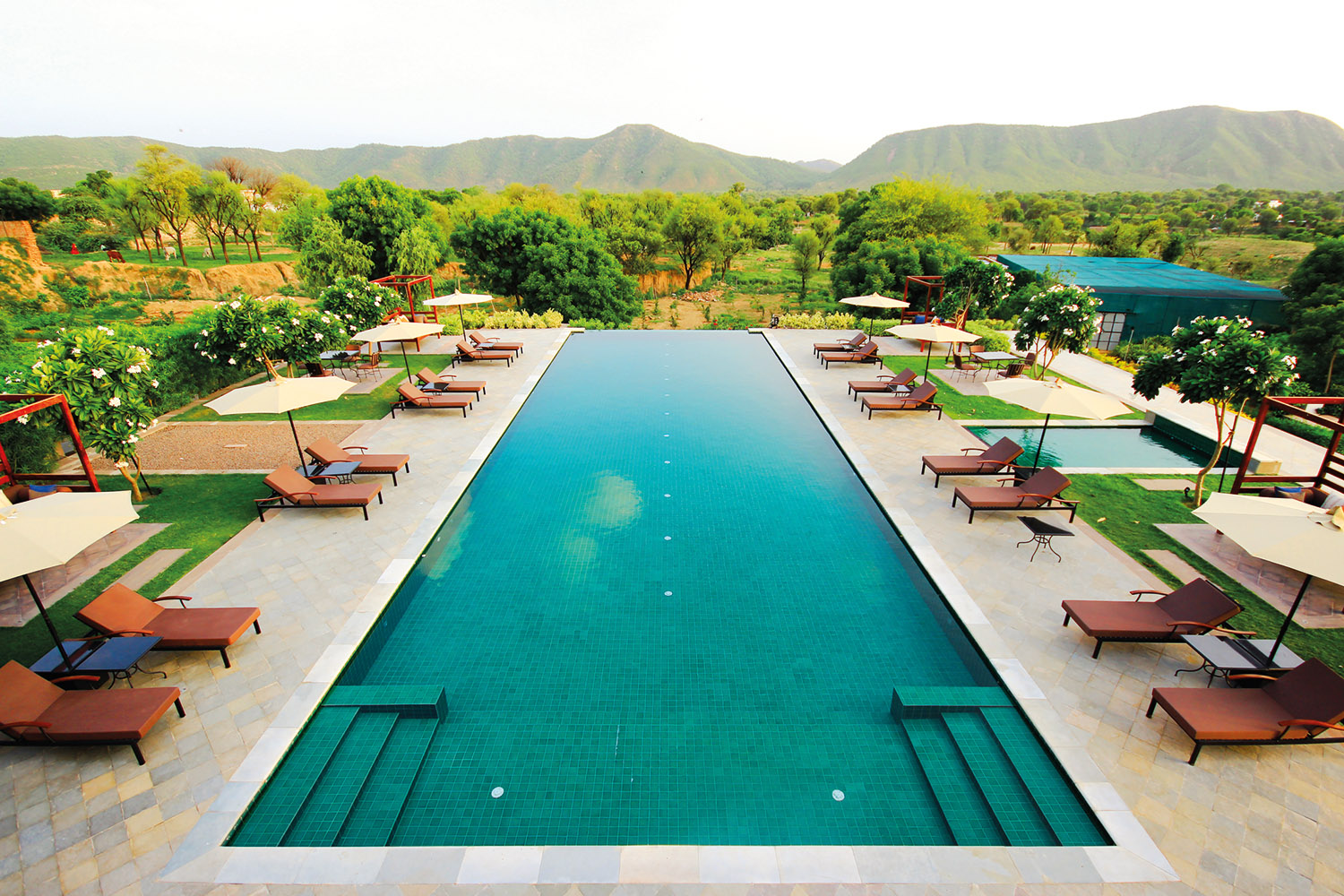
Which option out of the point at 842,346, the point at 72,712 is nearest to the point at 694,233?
the point at 842,346

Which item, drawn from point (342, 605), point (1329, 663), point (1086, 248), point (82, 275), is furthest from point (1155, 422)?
point (1086, 248)

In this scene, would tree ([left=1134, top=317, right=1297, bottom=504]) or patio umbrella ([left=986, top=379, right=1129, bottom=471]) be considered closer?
tree ([left=1134, top=317, right=1297, bottom=504])

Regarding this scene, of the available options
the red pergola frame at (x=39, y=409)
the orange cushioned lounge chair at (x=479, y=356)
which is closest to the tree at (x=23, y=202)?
the orange cushioned lounge chair at (x=479, y=356)

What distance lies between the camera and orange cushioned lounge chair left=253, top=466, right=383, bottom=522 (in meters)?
8.40

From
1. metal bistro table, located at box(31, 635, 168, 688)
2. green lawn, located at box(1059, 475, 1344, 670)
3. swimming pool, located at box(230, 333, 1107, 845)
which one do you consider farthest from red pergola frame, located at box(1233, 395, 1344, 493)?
metal bistro table, located at box(31, 635, 168, 688)

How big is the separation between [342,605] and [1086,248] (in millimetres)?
79098

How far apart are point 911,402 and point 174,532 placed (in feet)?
43.6

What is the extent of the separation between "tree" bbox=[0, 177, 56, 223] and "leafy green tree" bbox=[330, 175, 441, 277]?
32.3 metres

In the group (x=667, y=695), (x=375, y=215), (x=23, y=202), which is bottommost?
(x=667, y=695)

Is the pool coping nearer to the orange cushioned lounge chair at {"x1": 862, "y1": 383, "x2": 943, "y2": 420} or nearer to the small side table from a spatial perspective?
the small side table

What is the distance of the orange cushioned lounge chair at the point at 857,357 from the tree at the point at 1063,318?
150 inches

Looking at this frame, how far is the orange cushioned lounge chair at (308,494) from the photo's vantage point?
27.6 feet

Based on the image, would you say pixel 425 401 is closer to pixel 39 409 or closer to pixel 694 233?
pixel 39 409

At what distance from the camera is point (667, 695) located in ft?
19.2
